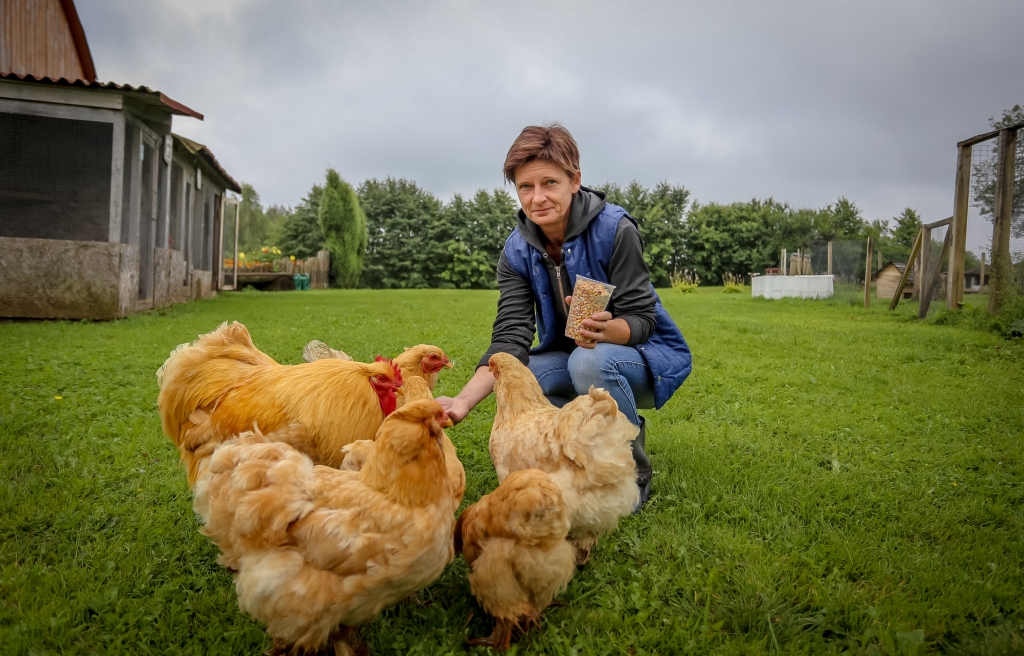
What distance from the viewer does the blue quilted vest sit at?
3156 mm

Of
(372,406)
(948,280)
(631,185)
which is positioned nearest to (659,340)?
(372,406)

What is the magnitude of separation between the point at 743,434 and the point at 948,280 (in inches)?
320

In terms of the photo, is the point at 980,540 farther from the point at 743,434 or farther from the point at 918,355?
the point at 918,355

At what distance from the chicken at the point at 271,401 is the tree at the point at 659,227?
72.7 ft

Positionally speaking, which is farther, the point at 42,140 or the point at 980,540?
the point at 42,140

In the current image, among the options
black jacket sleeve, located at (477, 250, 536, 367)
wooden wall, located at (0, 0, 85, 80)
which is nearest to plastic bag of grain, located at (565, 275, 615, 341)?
black jacket sleeve, located at (477, 250, 536, 367)

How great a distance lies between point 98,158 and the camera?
8820 millimetres

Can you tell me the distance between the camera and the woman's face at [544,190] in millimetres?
2945

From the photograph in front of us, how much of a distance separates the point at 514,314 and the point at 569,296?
1.22ft

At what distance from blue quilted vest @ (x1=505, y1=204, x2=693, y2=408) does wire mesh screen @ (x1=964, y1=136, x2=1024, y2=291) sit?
7743mm

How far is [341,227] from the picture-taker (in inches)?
1009

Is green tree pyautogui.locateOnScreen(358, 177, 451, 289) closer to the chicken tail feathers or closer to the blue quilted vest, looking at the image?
the blue quilted vest

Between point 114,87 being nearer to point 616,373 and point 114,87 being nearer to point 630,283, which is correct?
point 630,283

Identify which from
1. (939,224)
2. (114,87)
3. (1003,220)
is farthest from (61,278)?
(939,224)
